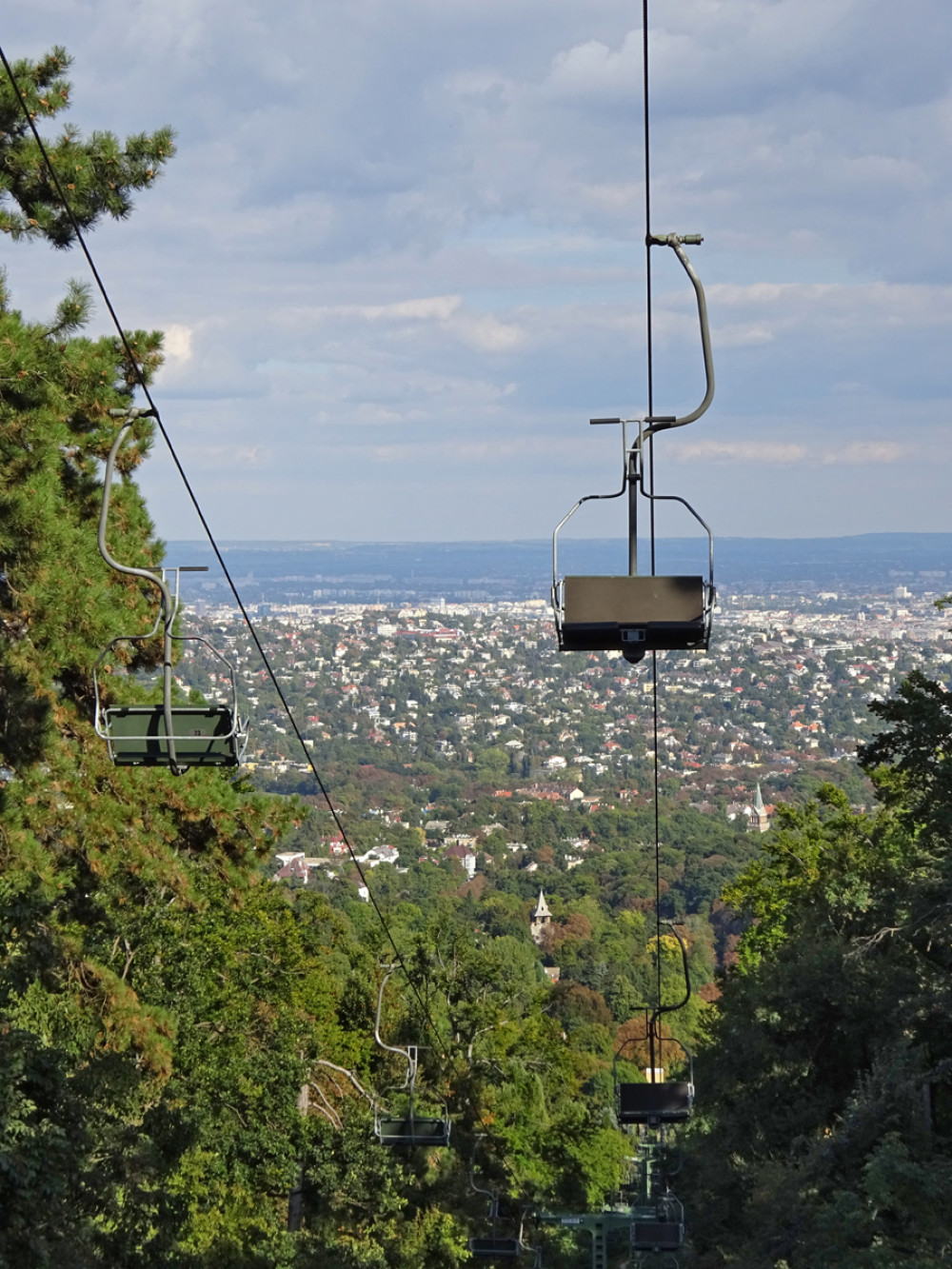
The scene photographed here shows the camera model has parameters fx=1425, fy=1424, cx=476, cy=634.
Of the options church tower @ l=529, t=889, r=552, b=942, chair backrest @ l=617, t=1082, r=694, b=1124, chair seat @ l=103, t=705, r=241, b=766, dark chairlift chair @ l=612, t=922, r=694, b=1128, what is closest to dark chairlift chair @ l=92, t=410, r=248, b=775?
chair seat @ l=103, t=705, r=241, b=766

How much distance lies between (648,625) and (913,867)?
10.9 m

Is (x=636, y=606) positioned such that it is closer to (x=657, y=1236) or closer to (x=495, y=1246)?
(x=657, y=1236)

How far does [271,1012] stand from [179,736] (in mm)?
12892

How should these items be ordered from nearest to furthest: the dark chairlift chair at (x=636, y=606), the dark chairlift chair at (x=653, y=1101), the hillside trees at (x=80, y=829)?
the dark chairlift chair at (x=636, y=606), the hillside trees at (x=80, y=829), the dark chairlift chair at (x=653, y=1101)

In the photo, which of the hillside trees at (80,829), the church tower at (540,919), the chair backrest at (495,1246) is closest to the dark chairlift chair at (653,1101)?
→ the chair backrest at (495,1246)

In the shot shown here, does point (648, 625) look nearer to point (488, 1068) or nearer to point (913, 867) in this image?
point (913, 867)

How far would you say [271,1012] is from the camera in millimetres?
18359

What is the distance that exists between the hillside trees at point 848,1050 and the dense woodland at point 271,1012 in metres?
0.05

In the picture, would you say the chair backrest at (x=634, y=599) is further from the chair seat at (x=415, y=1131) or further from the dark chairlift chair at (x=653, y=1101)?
the chair seat at (x=415, y=1131)

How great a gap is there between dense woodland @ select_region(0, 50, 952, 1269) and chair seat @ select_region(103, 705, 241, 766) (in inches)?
88.0

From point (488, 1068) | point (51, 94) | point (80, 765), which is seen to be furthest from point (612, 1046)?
point (51, 94)

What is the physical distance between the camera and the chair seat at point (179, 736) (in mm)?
6285

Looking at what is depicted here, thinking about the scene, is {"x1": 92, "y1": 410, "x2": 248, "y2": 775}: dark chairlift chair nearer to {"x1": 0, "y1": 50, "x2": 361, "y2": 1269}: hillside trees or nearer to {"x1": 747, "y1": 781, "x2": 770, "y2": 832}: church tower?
{"x1": 0, "y1": 50, "x2": 361, "y2": 1269}: hillside trees

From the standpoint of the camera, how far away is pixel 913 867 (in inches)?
627
